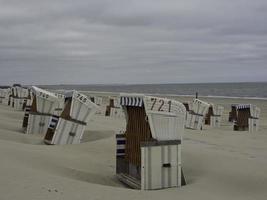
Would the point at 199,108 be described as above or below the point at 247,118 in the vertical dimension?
above

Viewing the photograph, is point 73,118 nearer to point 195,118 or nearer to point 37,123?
point 37,123

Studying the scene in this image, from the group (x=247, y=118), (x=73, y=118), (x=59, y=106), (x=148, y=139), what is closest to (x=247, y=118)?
(x=247, y=118)

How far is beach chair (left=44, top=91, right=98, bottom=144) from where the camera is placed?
11.3m

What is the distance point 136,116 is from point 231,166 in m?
1.91

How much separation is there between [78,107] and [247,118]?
9.63 meters

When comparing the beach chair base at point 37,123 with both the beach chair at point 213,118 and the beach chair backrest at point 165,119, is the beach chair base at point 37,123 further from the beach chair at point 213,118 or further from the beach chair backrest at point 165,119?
the beach chair at point 213,118

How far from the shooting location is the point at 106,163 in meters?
9.67

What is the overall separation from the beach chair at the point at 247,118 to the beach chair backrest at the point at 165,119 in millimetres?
12079

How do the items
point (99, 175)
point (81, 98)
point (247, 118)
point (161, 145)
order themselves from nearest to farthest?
point (161, 145) < point (99, 175) < point (81, 98) < point (247, 118)

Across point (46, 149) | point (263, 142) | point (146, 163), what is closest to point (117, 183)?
point (146, 163)

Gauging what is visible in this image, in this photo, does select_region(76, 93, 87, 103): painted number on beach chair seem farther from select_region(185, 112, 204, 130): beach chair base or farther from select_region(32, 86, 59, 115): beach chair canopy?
select_region(185, 112, 204, 130): beach chair base

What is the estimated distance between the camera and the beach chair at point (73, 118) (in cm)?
1129

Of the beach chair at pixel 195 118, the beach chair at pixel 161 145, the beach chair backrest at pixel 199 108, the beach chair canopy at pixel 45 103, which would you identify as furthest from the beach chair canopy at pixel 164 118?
the beach chair backrest at pixel 199 108

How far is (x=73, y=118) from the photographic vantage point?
11.5 metres
